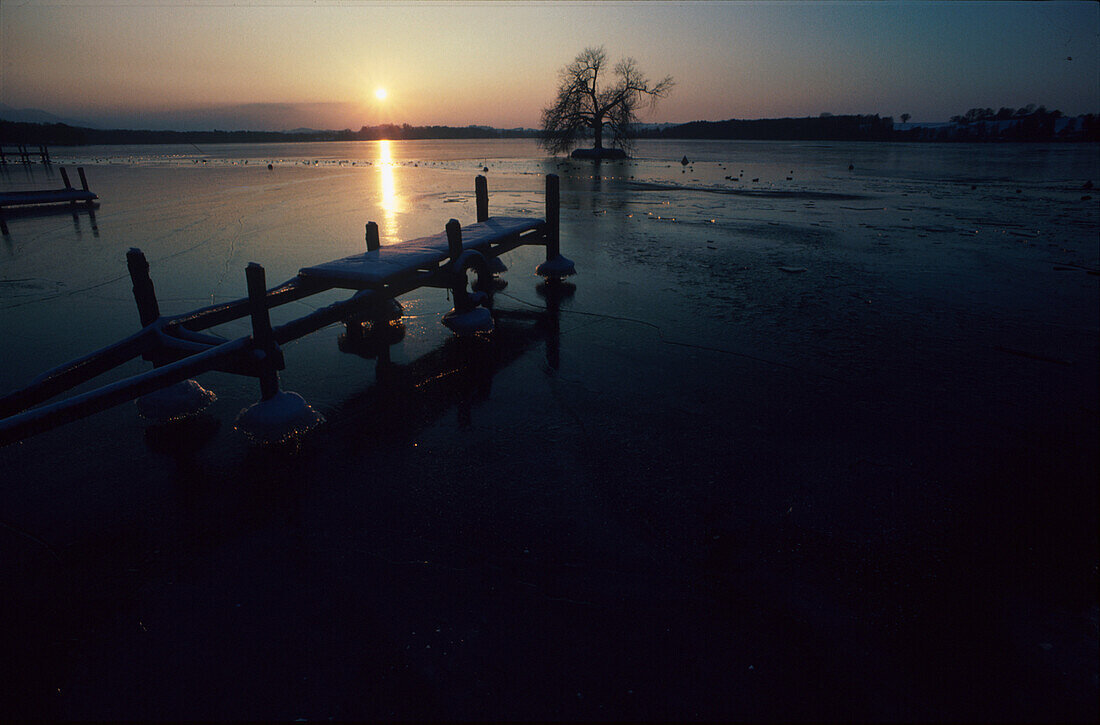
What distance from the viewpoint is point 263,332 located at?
4.46m

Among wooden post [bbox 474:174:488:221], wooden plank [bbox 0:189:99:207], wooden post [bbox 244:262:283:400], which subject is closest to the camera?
wooden post [bbox 244:262:283:400]

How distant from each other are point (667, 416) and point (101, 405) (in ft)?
13.7

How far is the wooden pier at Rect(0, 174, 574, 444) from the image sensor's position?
353 cm

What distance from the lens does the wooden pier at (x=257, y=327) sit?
139 inches

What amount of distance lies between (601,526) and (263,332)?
3281mm

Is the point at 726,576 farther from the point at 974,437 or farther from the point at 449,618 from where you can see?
the point at 974,437

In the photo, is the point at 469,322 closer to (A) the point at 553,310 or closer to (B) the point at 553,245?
(A) the point at 553,310

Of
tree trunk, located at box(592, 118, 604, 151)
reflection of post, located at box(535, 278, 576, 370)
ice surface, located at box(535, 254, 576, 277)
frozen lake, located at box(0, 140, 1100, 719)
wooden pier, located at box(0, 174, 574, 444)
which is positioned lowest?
frozen lake, located at box(0, 140, 1100, 719)

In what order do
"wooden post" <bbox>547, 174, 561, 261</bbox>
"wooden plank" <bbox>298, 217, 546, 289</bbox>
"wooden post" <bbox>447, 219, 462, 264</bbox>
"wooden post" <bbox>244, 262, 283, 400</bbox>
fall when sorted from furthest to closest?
"wooden post" <bbox>547, 174, 561, 261</bbox>
"wooden post" <bbox>447, 219, 462, 264</bbox>
"wooden plank" <bbox>298, 217, 546, 289</bbox>
"wooden post" <bbox>244, 262, 283, 400</bbox>

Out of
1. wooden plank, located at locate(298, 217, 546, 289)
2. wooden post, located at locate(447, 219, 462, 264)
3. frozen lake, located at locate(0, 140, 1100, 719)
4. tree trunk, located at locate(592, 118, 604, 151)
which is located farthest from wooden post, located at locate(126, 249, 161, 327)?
tree trunk, located at locate(592, 118, 604, 151)

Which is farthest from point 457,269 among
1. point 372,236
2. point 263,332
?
point 263,332

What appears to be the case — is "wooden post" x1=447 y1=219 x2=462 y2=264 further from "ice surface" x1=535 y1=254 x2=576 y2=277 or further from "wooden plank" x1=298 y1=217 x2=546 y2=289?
"ice surface" x1=535 y1=254 x2=576 y2=277

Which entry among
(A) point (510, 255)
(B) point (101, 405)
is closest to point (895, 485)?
(B) point (101, 405)

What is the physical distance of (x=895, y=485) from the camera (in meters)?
3.68
